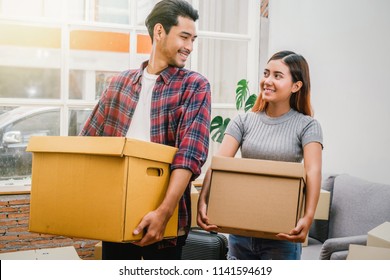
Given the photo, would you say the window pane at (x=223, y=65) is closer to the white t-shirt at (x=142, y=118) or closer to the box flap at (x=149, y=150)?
the white t-shirt at (x=142, y=118)

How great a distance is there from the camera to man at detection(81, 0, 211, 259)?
1.13 metres

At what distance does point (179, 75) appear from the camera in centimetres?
124

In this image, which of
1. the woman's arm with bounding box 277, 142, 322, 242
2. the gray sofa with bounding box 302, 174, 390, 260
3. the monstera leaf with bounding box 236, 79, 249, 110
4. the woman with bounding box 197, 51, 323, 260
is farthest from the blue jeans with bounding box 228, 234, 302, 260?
the monstera leaf with bounding box 236, 79, 249, 110

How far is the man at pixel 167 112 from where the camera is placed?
1.13 metres

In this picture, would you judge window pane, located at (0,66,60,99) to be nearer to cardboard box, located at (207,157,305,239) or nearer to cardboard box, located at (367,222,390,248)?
cardboard box, located at (207,157,305,239)

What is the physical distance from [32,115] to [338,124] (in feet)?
6.03

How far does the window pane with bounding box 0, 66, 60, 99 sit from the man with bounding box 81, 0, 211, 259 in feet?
4.76

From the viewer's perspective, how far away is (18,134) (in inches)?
100

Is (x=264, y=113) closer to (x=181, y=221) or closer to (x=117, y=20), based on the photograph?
(x=181, y=221)

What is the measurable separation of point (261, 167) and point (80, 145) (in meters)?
0.50

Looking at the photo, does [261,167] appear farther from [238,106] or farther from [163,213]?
[238,106]

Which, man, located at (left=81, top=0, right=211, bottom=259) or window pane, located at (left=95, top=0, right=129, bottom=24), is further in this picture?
window pane, located at (left=95, top=0, right=129, bottom=24)

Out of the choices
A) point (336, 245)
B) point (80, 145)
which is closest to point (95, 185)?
point (80, 145)

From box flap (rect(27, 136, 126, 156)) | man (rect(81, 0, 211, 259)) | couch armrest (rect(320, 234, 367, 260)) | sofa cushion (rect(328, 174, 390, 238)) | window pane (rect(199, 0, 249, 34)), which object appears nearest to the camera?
box flap (rect(27, 136, 126, 156))
